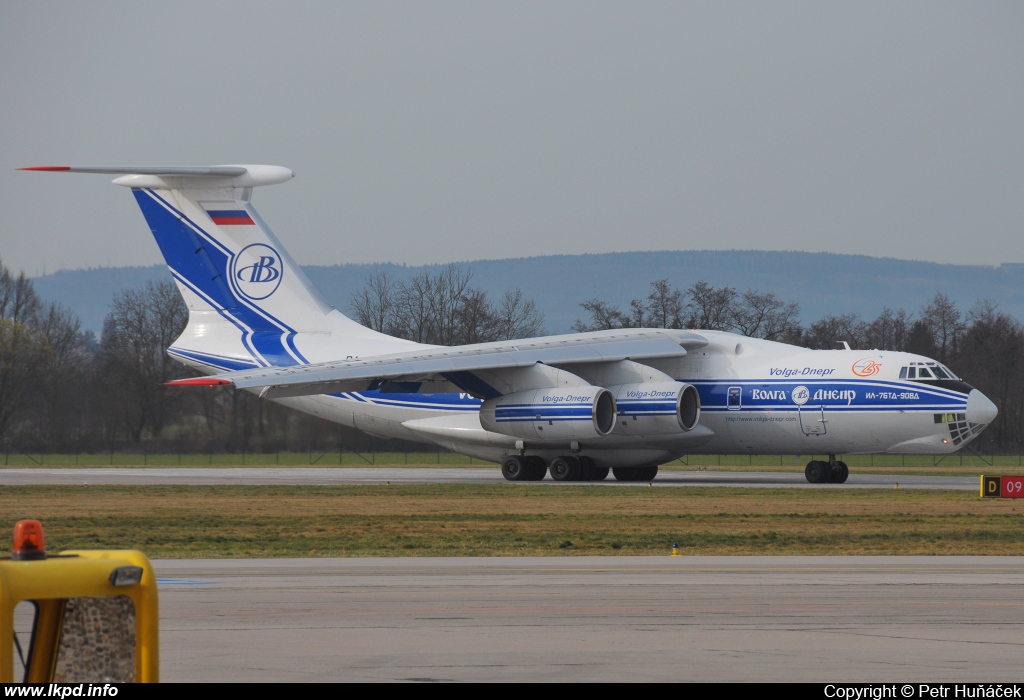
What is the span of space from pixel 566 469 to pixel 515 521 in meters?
14.3

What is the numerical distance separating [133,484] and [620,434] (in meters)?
12.4

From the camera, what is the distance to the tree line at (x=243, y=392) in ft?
174

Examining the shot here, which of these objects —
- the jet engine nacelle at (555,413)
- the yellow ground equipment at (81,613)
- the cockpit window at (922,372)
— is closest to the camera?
the yellow ground equipment at (81,613)

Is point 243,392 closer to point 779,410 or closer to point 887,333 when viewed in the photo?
point 779,410

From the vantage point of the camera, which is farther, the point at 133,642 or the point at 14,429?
the point at 14,429

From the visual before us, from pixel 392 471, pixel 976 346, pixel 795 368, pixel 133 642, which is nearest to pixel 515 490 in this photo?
pixel 795 368

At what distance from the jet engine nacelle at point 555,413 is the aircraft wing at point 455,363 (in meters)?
0.76

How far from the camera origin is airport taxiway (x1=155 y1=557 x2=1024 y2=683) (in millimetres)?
8602

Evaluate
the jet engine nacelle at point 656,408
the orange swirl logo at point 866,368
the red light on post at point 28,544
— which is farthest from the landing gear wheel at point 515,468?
the red light on post at point 28,544

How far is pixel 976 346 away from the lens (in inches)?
3167

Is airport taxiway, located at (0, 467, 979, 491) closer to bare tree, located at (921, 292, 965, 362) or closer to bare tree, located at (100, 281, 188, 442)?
bare tree, located at (100, 281, 188, 442)

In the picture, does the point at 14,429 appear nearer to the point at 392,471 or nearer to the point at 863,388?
the point at 392,471

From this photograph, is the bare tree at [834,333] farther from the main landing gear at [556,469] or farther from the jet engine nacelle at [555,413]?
the jet engine nacelle at [555,413]

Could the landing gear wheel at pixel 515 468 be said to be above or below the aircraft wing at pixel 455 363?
below
